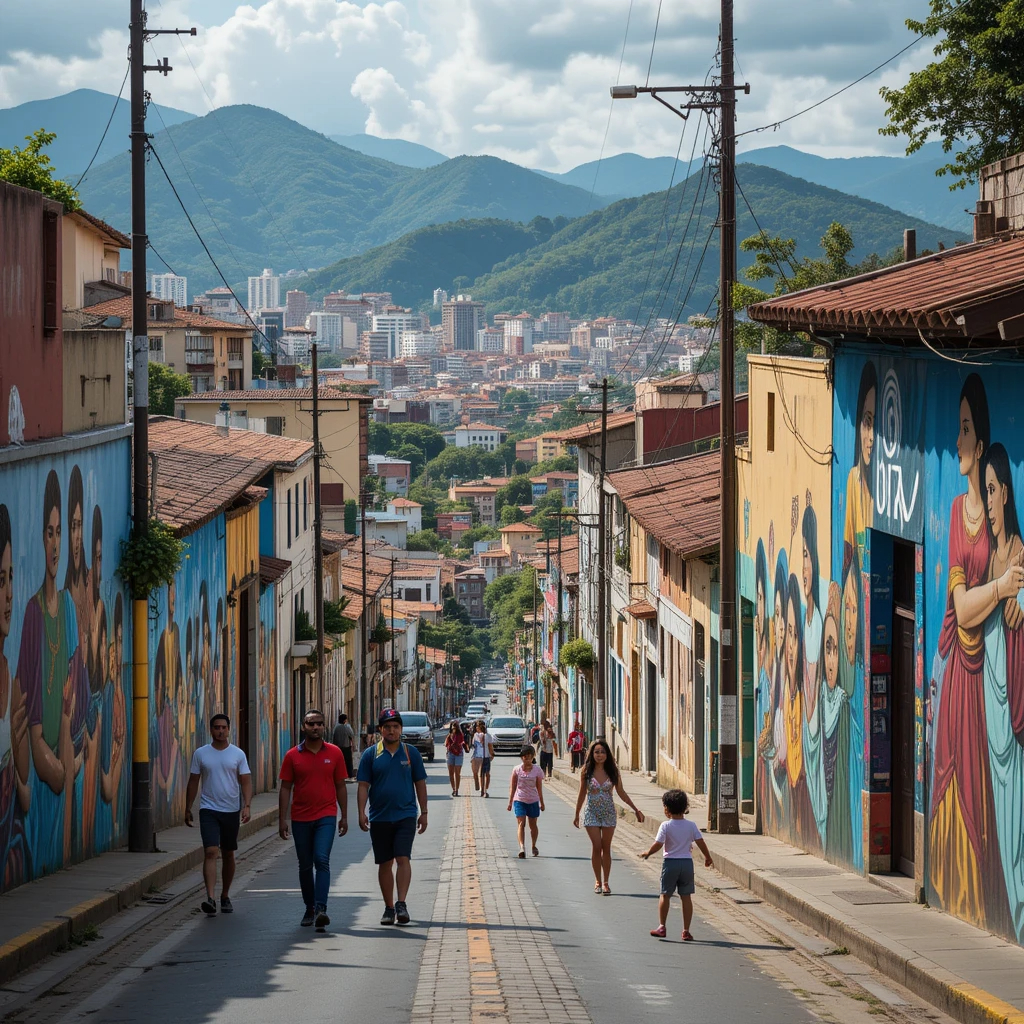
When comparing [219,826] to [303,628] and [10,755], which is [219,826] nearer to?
[10,755]

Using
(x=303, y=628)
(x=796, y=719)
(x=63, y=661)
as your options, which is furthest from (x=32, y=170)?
(x=796, y=719)

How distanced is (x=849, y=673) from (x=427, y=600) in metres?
142

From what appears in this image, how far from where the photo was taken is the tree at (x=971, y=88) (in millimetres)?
31328

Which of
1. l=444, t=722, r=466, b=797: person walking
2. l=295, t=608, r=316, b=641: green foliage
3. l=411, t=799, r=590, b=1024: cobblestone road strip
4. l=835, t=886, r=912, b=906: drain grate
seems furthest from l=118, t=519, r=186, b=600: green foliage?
l=295, t=608, r=316, b=641: green foliage

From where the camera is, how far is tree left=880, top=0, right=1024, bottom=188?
31.3 metres

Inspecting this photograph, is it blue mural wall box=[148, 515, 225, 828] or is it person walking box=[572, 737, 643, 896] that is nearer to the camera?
person walking box=[572, 737, 643, 896]

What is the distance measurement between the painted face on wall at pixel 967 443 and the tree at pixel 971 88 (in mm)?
20163

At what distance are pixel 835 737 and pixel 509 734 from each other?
41.9 metres

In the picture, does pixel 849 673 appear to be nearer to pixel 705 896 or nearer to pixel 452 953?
pixel 705 896

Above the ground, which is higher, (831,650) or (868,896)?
(831,650)

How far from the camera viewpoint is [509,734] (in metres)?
57.9

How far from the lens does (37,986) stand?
34.2ft

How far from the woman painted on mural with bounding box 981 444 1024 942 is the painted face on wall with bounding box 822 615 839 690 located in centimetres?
A: 501

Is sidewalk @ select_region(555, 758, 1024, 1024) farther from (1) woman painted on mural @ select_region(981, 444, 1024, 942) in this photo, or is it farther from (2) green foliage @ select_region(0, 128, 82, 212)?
(2) green foliage @ select_region(0, 128, 82, 212)
